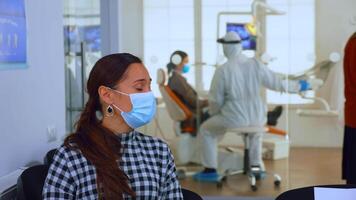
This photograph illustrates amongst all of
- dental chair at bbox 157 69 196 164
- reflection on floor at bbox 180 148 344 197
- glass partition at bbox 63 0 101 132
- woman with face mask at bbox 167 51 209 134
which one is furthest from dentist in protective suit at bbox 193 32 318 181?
glass partition at bbox 63 0 101 132

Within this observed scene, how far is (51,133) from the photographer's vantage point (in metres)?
3.13

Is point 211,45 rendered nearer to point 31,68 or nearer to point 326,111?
point 326,111

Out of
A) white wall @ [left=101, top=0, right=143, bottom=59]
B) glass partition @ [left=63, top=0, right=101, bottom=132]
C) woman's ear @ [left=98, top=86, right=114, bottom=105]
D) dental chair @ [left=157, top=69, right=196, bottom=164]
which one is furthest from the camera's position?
dental chair @ [left=157, top=69, right=196, bottom=164]

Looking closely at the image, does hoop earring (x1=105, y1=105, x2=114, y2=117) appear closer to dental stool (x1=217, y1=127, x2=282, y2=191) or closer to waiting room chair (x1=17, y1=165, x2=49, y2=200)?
waiting room chair (x1=17, y1=165, x2=49, y2=200)

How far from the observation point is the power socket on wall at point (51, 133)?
3.10 m

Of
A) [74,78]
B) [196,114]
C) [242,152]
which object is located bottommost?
[242,152]

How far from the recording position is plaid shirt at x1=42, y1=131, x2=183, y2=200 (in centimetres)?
196

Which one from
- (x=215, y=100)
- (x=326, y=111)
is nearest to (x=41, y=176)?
(x=215, y=100)

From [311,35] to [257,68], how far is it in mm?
571

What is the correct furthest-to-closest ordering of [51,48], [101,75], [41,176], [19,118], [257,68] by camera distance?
1. [257,68]
2. [51,48]
3. [19,118]
4. [41,176]
5. [101,75]

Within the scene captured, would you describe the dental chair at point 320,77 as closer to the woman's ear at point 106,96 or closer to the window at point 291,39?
the window at point 291,39

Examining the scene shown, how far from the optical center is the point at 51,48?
123 inches

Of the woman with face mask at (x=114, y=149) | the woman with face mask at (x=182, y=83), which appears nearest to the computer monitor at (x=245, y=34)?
the woman with face mask at (x=182, y=83)

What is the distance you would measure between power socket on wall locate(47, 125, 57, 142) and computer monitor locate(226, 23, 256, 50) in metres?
2.29
